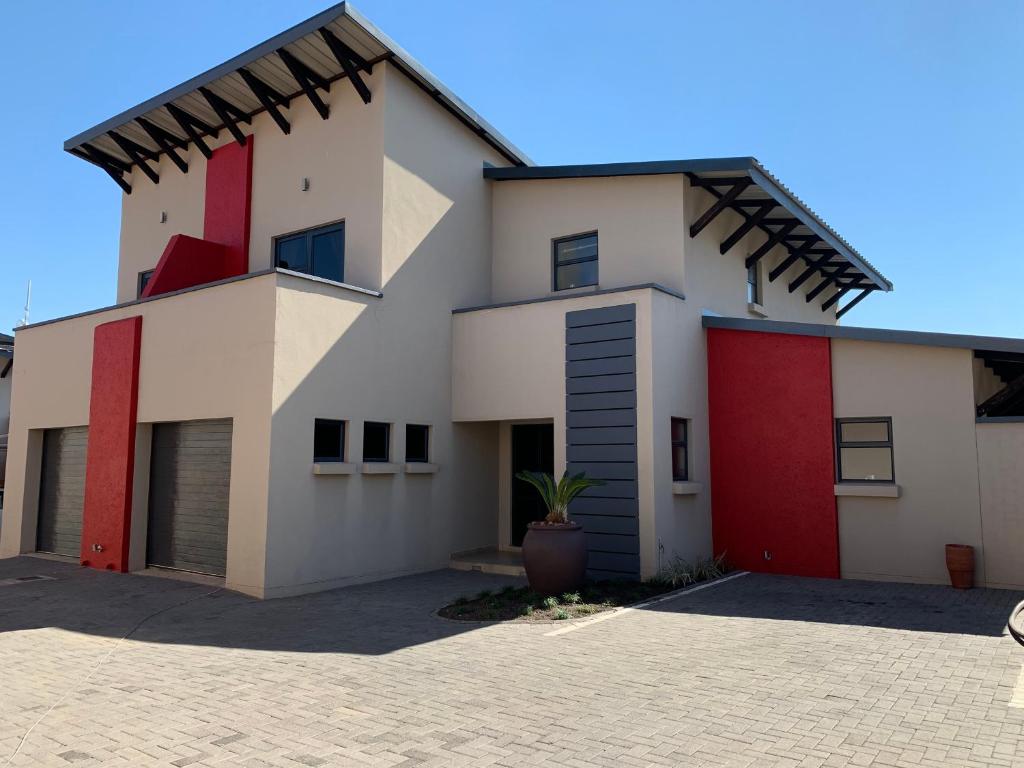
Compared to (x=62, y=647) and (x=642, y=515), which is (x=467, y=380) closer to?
(x=642, y=515)

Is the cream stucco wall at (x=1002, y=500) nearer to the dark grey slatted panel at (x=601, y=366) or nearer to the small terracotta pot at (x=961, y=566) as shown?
the small terracotta pot at (x=961, y=566)

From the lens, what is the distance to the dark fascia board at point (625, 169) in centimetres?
1209

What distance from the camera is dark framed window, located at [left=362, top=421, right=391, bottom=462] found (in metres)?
11.9

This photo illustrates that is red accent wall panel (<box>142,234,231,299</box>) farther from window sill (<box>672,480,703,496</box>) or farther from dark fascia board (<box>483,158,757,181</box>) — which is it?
window sill (<box>672,480,703,496</box>)

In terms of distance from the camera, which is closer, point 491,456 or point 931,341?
point 931,341

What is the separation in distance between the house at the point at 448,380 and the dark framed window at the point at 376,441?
7 cm

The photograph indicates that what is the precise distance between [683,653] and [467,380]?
7422 millimetres

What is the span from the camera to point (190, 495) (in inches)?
460

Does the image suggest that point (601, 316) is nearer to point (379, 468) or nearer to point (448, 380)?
point (448, 380)

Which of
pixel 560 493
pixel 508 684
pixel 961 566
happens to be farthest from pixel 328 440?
pixel 961 566

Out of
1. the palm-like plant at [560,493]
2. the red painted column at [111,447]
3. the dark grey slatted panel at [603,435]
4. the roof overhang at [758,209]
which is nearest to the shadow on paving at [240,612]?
the red painted column at [111,447]

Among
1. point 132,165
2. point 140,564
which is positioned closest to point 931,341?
point 140,564

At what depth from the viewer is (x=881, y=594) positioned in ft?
33.3

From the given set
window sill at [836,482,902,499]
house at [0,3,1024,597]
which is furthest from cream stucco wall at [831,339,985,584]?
window sill at [836,482,902,499]
